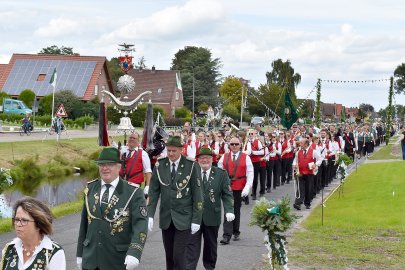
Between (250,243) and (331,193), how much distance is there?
960 cm

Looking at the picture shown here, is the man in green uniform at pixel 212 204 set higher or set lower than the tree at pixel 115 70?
lower

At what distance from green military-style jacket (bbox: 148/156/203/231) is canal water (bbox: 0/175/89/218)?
39.7 ft

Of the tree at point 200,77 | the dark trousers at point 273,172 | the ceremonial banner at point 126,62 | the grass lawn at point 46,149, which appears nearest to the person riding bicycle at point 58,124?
the grass lawn at point 46,149

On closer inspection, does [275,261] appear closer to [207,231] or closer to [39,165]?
[207,231]

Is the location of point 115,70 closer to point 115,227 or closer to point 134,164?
point 134,164

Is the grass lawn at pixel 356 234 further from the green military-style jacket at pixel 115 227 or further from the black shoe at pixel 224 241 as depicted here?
the green military-style jacket at pixel 115 227

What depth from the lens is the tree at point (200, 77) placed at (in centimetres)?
9655

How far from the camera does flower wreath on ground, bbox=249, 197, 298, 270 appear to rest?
8.84 meters

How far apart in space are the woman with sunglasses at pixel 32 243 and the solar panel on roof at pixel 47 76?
6583cm

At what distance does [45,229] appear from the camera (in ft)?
15.4

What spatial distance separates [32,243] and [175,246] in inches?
172

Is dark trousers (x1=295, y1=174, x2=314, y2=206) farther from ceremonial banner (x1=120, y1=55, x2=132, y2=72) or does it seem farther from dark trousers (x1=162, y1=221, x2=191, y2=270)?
dark trousers (x1=162, y1=221, x2=191, y2=270)

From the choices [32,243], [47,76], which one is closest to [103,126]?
[32,243]

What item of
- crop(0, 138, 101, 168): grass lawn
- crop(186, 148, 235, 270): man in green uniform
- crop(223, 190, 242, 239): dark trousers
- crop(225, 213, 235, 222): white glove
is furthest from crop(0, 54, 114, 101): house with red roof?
crop(225, 213, 235, 222): white glove
